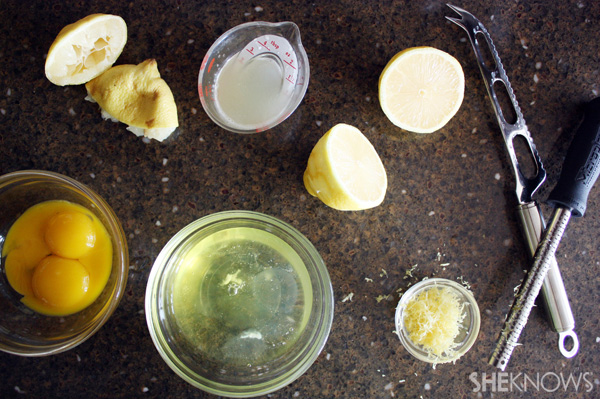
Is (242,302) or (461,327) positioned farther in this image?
(461,327)

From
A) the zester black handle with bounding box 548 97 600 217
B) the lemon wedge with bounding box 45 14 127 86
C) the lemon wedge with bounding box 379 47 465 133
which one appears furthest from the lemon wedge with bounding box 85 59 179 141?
the zester black handle with bounding box 548 97 600 217

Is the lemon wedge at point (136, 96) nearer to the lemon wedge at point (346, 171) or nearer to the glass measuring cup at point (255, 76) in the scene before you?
the glass measuring cup at point (255, 76)

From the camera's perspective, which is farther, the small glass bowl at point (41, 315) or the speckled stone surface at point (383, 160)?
the speckled stone surface at point (383, 160)

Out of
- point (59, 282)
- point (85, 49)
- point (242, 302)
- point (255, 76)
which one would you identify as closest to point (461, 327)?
point (242, 302)

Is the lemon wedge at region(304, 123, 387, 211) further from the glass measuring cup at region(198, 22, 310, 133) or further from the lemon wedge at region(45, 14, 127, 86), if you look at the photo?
the lemon wedge at region(45, 14, 127, 86)

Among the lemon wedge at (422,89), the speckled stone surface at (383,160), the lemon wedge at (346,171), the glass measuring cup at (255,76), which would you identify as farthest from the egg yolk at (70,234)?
the lemon wedge at (422,89)

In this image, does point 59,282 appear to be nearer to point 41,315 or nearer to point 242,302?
point 41,315

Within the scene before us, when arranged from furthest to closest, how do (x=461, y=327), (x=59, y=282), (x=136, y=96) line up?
(x=461, y=327) < (x=136, y=96) < (x=59, y=282)
